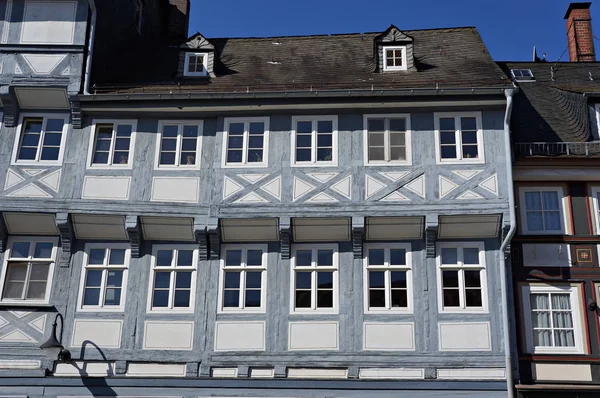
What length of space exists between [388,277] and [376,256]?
516mm

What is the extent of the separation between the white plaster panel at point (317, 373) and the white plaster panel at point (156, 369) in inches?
86.4

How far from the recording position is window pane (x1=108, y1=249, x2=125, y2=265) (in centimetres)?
1720

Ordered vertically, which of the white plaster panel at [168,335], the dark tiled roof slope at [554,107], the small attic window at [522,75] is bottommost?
the white plaster panel at [168,335]

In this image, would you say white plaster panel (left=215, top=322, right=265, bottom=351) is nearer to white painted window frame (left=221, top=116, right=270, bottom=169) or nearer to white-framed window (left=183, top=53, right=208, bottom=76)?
white painted window frame (left=221, top=116, right=270, bottom=169)

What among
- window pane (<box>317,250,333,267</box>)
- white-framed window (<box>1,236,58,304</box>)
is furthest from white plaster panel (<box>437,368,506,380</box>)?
white-framed window (<box>1,236,58,304</box>)

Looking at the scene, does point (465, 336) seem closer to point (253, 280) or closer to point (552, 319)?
point (552, 319)

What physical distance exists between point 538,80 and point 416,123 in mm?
5811

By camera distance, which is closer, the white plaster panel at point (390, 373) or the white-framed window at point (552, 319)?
the white plaster panel at point (390, 373)

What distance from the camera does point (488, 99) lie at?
1714 centimetres

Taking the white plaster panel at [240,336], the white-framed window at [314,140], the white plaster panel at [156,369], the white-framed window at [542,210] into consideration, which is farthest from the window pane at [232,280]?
the white-framed window at [542,210]

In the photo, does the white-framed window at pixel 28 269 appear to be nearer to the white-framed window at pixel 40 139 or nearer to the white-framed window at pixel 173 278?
the white-framed window at pixel 40 139

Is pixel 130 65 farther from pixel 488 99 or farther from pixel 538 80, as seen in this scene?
pixel 538 80

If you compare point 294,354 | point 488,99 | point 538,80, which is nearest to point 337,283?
point 294,354

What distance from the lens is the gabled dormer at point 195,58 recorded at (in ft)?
63.9
